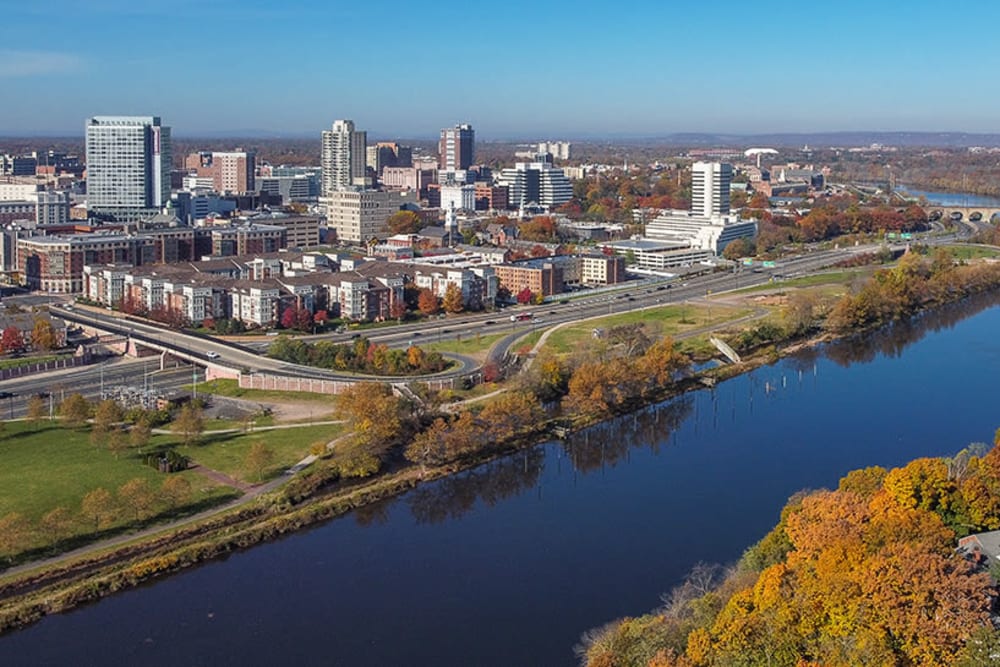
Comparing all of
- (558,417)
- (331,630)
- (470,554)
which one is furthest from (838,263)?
(331,630)

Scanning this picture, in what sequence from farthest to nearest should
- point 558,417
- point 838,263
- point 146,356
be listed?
point 838,263
point 146,356
point 558,417

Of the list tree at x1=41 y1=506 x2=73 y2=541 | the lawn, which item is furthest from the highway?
tree at x1=41 y1=506 x2=73 y2=541

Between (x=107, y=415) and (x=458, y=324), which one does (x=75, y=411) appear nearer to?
(x=107, y=415)

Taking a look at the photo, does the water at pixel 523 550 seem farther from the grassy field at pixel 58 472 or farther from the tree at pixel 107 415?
the tree at pixel 107 415

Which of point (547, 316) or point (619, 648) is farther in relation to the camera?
point (547, 316)

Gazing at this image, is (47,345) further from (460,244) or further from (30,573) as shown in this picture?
(460,244)

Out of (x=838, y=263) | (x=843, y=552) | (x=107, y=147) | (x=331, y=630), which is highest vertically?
(x=107, y=147)

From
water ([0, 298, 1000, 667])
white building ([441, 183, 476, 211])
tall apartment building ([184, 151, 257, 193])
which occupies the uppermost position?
tall apartment building ([184, 151, 257, 193])

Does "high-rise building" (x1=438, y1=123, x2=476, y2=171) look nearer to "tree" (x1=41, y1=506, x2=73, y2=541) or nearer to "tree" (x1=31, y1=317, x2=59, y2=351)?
"tree" (x1=31, y1=317, x2=59, y2=351)
